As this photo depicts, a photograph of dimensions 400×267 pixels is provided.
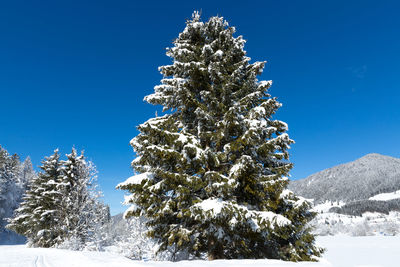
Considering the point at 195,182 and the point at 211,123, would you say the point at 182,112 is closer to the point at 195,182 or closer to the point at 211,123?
the point at 211,123

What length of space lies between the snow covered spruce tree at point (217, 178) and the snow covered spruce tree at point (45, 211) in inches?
653

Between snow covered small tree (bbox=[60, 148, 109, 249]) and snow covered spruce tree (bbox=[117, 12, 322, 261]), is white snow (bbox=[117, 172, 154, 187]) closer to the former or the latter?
snow covered spruce tree (bbox=[117, 12, 322, 261])

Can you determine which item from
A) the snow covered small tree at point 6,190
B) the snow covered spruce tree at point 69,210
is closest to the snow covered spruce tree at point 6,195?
the snow covered small tree at point 6,190

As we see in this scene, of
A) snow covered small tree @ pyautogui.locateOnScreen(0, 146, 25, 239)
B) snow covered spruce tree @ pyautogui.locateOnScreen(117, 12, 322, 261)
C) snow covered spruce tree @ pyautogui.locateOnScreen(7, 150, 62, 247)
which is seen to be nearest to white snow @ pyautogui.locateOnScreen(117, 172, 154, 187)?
snow covered spruce tree @ pyautogui.locateOnScreen(117, 12, 322, 261)

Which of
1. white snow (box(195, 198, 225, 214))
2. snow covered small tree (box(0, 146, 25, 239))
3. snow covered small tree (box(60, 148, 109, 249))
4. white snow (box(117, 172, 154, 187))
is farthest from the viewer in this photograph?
snow covered small tree (box(0, 146, 25, 239))

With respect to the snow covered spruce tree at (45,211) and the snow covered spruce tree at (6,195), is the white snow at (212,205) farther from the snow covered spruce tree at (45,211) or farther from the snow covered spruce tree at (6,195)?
the snow covered spruce tree at (6,195)

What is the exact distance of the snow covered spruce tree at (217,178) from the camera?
745 centimetres

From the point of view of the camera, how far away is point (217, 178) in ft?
24.7

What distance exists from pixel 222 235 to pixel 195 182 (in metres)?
1.91

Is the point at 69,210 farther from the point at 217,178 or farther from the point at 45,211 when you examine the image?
the point at 217,178

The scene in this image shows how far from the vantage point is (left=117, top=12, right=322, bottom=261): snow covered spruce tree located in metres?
7.45

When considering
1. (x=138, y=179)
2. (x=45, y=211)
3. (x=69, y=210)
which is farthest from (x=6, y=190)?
(x=138, y=179)

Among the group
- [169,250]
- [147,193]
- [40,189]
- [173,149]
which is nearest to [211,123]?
[173,149]

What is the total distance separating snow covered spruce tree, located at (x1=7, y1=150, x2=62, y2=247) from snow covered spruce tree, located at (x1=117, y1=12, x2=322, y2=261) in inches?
653
